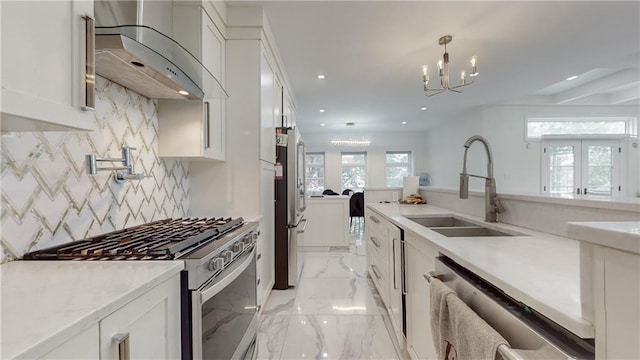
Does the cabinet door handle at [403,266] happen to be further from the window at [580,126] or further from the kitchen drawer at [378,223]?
the window at [580,126]

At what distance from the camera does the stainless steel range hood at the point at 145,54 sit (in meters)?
1.09

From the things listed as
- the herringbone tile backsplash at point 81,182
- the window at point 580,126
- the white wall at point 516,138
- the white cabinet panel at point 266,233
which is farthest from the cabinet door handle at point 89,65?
the window at point 580,126

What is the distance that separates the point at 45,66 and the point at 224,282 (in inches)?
37.3

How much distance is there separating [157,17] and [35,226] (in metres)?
1.24

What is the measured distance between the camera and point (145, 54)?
1160 millimetres

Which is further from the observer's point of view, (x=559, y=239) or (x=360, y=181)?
(x=360, y=181)

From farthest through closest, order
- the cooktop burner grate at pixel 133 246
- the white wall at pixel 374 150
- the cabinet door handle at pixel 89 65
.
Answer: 1. the white wall at pixel 374 150
2. the cooktop burner grate at pixel 133 246
3. the cabinet door handle at pixel 89 65

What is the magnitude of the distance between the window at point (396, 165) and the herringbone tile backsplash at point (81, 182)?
7.52 meters

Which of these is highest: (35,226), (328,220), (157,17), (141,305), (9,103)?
(157,17)

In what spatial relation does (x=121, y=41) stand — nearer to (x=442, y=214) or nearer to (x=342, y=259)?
(x=442, y=214)

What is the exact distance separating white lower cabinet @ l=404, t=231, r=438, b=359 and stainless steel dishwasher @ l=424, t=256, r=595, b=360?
29 centimetres

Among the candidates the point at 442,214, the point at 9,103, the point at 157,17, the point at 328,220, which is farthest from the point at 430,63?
the point at 9,103

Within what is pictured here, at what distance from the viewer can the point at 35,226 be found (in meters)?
1.06

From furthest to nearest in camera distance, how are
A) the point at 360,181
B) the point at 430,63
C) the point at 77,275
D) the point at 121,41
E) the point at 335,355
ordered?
the point at 360,181 → the point at 430,63 → the point at 335,355 → the point at 121,41 → the point at 77,275
